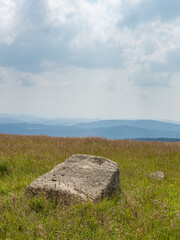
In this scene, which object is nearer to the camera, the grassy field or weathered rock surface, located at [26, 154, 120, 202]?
the grassy field

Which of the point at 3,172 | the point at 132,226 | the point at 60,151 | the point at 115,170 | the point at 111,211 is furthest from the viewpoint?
the point at 60,151

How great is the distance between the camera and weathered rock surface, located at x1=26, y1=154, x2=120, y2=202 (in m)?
4.45

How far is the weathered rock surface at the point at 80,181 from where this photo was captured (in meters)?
4.45

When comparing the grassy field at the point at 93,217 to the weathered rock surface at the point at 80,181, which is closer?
the grassy field at the point at 93,217

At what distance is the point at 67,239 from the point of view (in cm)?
315

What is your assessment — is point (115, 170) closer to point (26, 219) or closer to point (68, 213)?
point (68, 213)

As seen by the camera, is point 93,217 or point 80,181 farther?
point 80,181

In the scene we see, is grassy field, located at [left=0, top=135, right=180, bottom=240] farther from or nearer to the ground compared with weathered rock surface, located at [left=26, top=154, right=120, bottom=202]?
nearer to the ground

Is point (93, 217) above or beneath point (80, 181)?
beneath

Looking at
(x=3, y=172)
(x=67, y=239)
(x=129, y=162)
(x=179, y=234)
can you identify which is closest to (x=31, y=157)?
(x=3, y=172)

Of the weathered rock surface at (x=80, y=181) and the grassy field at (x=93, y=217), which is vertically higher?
the weathered rock surface at (x=80, y=181)

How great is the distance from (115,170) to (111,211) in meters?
1.40

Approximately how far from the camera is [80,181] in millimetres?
4945

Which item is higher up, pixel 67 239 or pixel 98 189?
pixel 98 189
